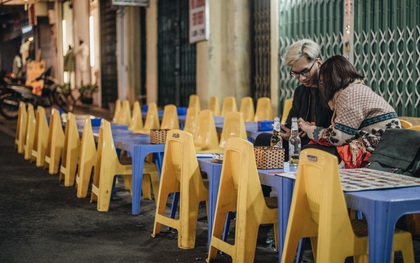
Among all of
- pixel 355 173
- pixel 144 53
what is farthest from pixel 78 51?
pixel 355 173

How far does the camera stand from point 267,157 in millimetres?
4578

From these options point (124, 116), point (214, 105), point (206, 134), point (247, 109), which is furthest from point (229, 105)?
point (206, 134)

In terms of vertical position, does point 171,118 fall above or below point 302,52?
below

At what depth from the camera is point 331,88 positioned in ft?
16.5

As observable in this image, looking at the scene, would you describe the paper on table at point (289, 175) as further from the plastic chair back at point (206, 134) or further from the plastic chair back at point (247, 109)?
the plastic chair back at point (247, 109)

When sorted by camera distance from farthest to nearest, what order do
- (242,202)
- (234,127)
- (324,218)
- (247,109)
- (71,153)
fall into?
1. (247,109)
2. (71,153)
3. (234,127)
4. (242,202)
5. (324,218)

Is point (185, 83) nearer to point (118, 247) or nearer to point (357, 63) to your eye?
point (357, 63)

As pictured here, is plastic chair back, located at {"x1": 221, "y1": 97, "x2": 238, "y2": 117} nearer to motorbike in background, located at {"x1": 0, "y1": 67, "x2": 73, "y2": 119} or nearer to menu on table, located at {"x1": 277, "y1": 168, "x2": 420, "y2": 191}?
menu on table, located at {"x1": 277, "y1": 168, "x2": 420, "y2": 191}

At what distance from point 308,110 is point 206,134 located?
180 centimetres

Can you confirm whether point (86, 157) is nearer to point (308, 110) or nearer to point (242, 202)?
point (308, 110)

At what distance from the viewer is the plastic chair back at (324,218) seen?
3.59 meters

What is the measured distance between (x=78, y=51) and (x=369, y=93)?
1934 cm

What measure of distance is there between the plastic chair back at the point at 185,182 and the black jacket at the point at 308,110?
3.70ft

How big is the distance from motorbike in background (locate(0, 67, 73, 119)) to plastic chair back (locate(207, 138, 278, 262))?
48.7 feet
